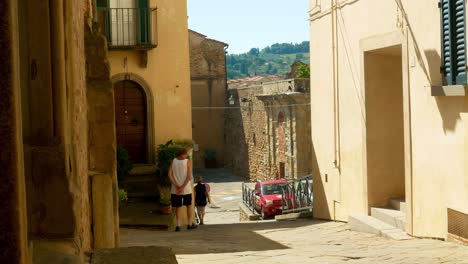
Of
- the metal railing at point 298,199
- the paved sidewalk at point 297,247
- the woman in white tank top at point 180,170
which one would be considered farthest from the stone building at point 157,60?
the woman in white tank top at point 180,170

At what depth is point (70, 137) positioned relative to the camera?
433 centimetres

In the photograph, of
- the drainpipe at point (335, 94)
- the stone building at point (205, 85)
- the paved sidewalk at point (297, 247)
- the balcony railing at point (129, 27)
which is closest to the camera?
the paved sidewalk at point (297, 247)

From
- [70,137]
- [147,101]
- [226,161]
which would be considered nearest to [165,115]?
[147,101]

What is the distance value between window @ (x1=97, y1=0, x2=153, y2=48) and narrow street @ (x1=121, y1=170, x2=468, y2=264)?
18.9 feet

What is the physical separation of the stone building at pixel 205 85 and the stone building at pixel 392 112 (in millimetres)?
30467

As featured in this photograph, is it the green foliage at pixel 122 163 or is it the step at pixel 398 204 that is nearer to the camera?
the step at pixel 398 204

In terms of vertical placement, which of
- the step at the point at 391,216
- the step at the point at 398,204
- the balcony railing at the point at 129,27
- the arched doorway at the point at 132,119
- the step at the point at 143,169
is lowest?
the step at the point at 391,216

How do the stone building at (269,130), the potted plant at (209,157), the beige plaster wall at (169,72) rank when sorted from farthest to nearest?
the potted plant at (209,157) < the stone building at (269,130) < the beige plaster wall at (169,72)

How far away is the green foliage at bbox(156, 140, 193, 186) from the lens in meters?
16.2

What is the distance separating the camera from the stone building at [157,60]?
17531 mm

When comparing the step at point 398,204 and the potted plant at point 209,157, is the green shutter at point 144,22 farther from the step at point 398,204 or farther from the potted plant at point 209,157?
the potted plant at point 209,157

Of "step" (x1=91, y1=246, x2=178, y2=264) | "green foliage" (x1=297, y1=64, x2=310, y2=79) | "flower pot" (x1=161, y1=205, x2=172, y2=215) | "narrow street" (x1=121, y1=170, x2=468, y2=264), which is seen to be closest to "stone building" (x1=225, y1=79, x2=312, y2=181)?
"green foliage" (x1=297, y1=64, x2=310, y2=79)

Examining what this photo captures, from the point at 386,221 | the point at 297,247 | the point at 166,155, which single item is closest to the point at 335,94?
the point at 386,221

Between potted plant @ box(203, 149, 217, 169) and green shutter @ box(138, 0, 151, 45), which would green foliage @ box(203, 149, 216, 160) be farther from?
green shutter @ box(138, 0, 151, 45)
